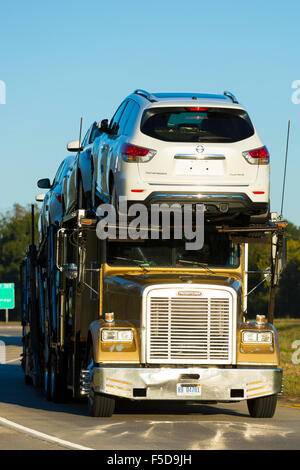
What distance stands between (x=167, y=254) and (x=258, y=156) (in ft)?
7.03

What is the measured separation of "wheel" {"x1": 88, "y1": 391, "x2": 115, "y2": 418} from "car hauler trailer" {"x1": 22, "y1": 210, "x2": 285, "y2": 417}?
0.01m

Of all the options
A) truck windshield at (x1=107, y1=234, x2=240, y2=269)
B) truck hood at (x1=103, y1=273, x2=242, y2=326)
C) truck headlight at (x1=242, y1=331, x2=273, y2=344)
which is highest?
truck windshield at (x1=107, y1=234, x2=240, y2=269)

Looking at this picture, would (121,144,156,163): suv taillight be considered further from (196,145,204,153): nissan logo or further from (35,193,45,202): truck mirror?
(35,193,45,202): truck mirror

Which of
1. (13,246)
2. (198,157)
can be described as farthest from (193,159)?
(13,246)

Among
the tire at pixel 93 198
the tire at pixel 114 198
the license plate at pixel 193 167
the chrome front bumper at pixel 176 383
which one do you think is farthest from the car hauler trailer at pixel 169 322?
the license plate at pixel 193 167

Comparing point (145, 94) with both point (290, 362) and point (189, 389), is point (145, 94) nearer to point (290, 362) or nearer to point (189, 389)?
point (189, 389)

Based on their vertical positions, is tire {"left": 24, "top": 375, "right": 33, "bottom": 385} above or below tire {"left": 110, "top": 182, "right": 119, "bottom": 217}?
below

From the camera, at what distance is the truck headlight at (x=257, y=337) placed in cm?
1432

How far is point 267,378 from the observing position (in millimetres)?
14141

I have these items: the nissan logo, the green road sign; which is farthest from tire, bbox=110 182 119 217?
the green road sign

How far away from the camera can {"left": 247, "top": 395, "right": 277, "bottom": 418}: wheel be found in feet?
48.2

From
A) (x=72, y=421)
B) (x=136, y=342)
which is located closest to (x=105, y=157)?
(x=136, y=342)
